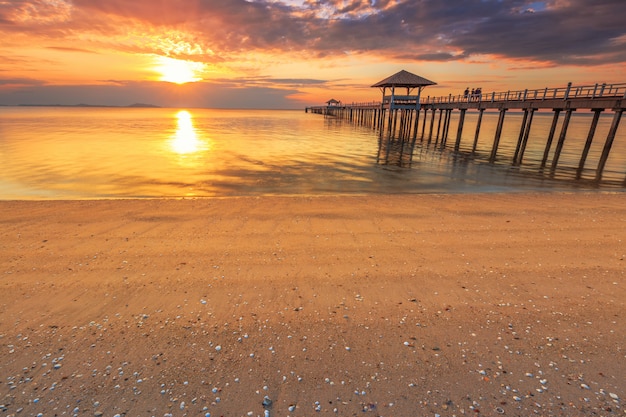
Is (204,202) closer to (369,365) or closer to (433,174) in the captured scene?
(369,365)

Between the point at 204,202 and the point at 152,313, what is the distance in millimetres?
6232

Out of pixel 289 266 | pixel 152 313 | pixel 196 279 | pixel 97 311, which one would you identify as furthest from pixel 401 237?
pixel 97 311

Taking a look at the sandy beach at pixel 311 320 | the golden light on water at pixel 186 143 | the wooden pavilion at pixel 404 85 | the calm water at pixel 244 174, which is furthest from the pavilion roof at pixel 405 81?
the sandy beach at pixel 311 320

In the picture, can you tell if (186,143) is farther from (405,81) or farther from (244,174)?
(405,81)

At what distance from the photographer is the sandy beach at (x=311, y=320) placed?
3.08 m

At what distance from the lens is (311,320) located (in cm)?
418

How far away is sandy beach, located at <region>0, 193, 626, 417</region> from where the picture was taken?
308cm

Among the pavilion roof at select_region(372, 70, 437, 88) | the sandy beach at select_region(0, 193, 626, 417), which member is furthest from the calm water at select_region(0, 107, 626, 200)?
the pavilion roof at select_region(372, 70, 437, 88)

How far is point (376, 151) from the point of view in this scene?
28422 mm

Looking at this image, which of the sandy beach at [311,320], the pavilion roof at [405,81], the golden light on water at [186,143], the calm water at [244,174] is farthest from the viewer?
the pavilion roof at [405,81]

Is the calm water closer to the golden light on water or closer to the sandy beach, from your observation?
the golden light on water

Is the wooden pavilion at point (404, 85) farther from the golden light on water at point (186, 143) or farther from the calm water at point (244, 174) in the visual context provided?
the golden light on water at point (186, 143)

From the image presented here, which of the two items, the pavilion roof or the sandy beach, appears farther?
the pavilion roof

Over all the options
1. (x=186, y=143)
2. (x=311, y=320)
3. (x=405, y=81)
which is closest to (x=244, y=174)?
(x=311, y=320)
